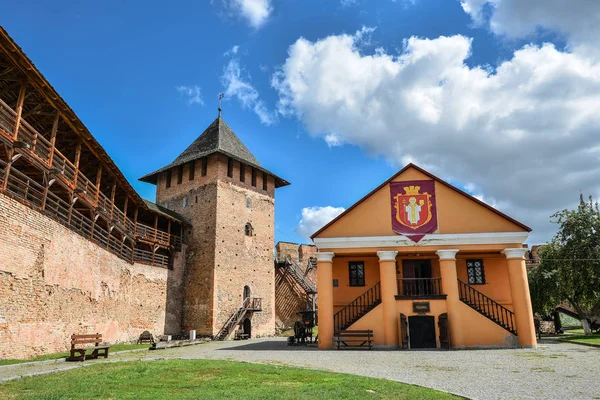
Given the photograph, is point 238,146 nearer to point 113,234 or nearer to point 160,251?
point 160,251

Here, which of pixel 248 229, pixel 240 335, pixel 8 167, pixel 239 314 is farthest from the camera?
pixel 248 229

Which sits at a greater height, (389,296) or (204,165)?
(204,165)

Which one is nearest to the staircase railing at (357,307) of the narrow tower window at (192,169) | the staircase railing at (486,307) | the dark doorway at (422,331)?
the dark doorway at (422,331)

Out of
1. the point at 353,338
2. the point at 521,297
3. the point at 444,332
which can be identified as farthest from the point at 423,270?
the point at 353,338

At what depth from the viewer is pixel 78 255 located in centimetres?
1850

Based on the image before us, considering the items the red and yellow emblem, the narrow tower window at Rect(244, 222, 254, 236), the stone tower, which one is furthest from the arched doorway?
the red and yellow emblem

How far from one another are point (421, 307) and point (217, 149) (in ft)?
60.1

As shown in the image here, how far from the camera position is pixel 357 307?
20734mm

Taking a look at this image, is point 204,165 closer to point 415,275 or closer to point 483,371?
point 415,275

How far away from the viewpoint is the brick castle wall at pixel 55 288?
13617 millimetres

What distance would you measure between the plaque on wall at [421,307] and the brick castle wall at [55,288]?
1405 centimetres

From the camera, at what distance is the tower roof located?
3219cm

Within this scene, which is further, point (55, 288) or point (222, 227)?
point (222, 227)

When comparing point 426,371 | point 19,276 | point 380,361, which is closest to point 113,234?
point 19,276
